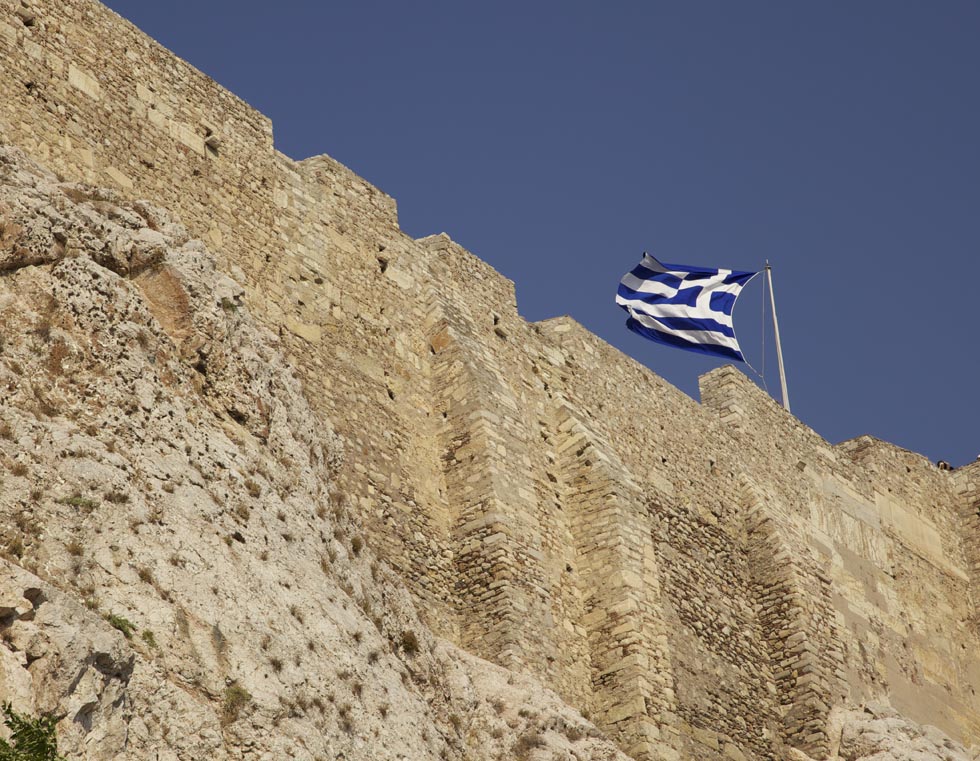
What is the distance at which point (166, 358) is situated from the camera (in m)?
15.5

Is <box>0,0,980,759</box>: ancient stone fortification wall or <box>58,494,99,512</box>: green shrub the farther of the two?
<box>0,0,980,759</box>: ancient stone fortification wall

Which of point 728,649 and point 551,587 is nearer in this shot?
point 551,587

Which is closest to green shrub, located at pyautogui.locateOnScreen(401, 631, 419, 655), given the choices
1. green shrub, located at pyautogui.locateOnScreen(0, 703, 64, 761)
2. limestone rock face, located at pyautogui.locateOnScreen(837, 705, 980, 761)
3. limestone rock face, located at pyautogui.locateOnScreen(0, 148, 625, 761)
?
limestone rock face, located at pyautogui.locateOnScreen(0, 148, 625, 761)

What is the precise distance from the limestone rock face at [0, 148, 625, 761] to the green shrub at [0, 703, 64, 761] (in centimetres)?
20

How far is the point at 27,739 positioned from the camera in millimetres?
10828

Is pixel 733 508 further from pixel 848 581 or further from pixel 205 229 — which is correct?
pixel 205 229

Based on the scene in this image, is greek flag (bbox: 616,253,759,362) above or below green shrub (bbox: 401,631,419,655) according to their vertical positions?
above

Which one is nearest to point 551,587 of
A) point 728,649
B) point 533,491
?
point 533,491

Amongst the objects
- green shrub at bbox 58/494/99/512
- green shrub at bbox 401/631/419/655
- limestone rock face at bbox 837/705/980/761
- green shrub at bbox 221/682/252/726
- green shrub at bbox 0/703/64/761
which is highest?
limestone rock face at bbox 837/705/980/761

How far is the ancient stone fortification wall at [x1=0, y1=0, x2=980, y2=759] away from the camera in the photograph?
19359 millimetres

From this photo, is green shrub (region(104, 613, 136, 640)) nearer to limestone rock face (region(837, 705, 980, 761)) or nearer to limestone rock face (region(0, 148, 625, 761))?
limestone rock face (region(0, 148, 625, 761))

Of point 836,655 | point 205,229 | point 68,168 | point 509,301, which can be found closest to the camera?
point 68,168

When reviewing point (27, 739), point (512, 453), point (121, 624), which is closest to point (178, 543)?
point (121, 624)

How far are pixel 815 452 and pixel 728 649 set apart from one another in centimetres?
677
